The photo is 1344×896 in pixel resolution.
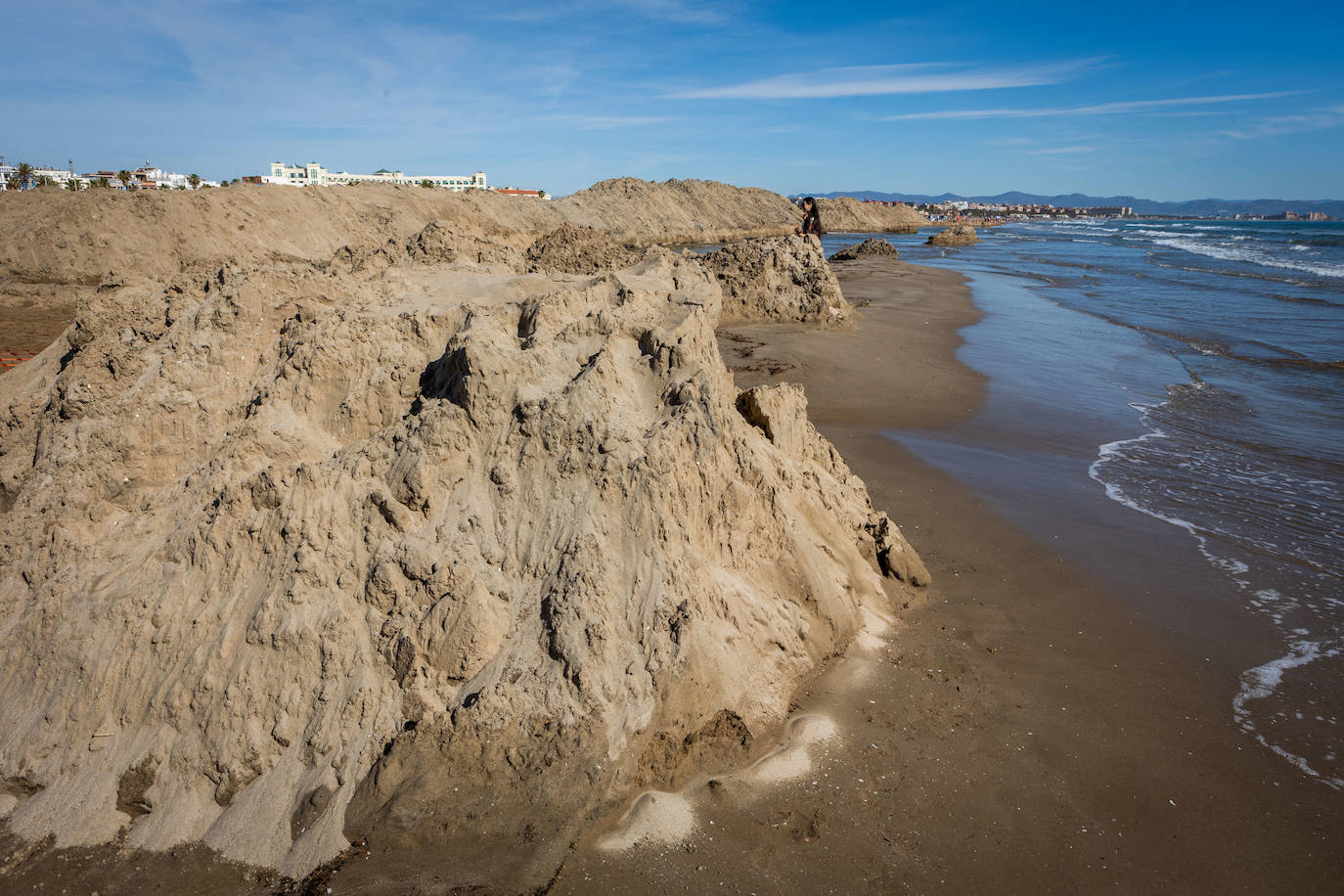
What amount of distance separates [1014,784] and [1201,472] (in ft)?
27.8

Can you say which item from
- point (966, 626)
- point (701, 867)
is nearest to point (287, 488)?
point (701, 867)

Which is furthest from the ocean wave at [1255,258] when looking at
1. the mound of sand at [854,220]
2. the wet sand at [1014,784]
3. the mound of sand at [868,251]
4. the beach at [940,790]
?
the beach at [940,790]

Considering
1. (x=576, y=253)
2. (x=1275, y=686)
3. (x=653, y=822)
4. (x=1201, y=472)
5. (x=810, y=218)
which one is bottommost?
(x=1275, y=686)

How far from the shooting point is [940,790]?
4508 millimetres

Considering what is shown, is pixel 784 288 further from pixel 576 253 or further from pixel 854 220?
pixel 854 220

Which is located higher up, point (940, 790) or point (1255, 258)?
point (1255, 258)

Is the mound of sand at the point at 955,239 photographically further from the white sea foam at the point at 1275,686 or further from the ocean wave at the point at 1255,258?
the white sea foam at the point at 1275,686

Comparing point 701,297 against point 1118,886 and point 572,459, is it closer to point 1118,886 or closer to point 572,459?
point 572,459

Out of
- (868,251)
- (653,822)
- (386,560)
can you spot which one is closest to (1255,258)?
(868,251)

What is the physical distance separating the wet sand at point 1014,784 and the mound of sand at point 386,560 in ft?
1.76

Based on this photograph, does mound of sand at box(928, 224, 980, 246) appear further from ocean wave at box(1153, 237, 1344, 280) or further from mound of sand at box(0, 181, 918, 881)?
mound of sand at box(0, 181, 918, 881)

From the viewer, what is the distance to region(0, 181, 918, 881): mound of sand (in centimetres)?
420

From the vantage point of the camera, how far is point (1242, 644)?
639cm

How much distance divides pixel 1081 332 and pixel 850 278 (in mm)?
13651
